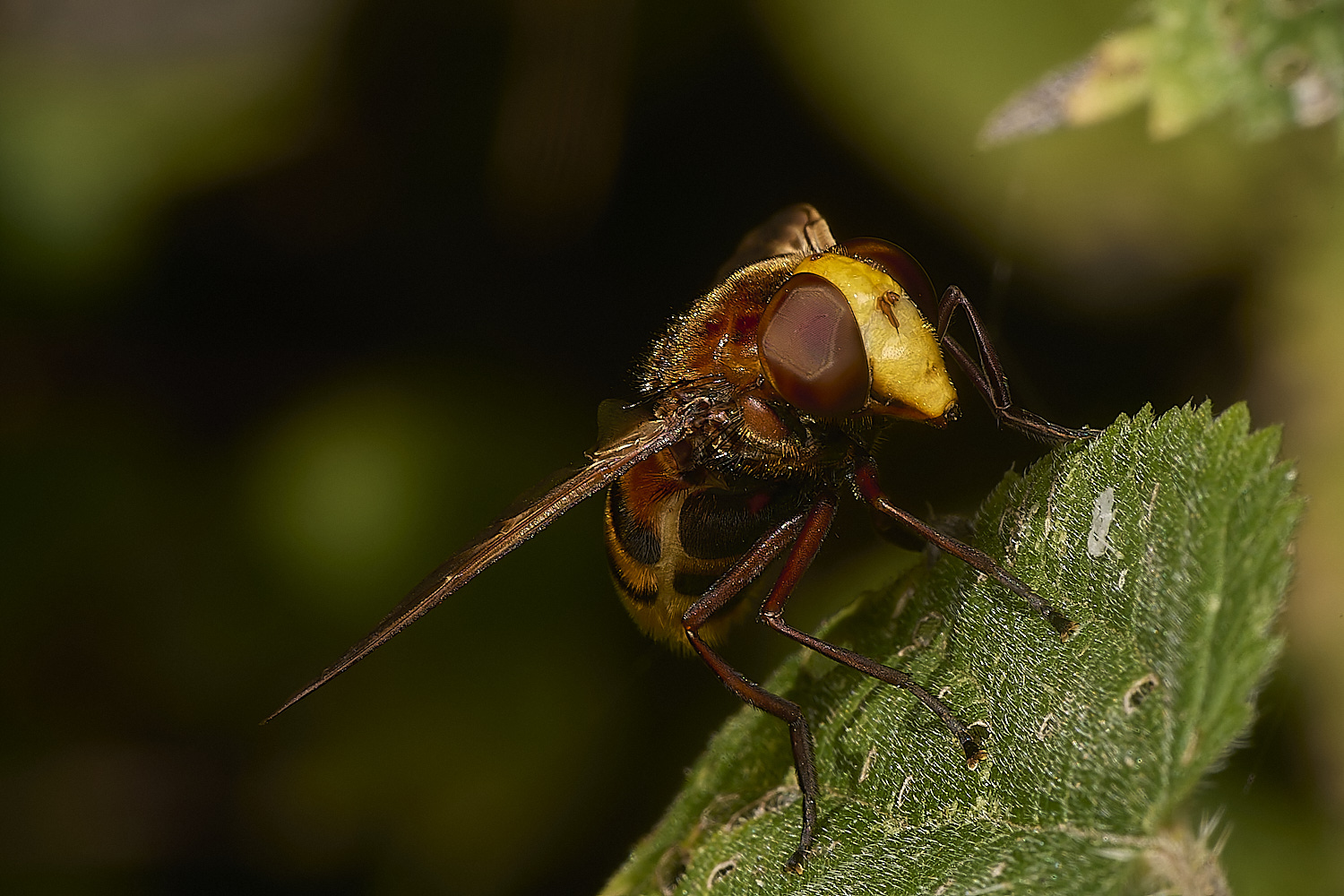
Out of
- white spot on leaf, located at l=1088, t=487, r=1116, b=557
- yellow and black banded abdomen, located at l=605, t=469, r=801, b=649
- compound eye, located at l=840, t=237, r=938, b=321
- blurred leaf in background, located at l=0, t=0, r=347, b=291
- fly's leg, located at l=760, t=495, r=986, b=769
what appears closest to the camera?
white spot on leaf, located at l=1088, t=487, r=1116, b=557

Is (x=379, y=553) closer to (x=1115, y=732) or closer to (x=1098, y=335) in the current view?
(x=1098, y=335)

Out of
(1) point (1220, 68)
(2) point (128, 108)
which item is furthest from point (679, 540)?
(2) point (128, 108)

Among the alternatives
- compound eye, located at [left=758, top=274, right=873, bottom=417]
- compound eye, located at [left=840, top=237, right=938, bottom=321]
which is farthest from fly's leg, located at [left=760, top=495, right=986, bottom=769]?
compound eye, located at [left=840, top=237, right=938, bottom=321]

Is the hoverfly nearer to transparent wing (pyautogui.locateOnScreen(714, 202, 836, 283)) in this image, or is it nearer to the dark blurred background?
transparent wing (pyautogui.locateOnScreen(714, 202, 836, 283))

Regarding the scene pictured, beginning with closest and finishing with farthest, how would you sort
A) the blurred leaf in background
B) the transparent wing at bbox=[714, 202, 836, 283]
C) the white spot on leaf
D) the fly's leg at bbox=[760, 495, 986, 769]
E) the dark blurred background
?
the white spot on leaf → the fly's leg at bbox=[760, 495, 986, 769] → the transparent wing at bbox=[714, 202, 836, 283] → the dark blurred background → the blurred leaf in background

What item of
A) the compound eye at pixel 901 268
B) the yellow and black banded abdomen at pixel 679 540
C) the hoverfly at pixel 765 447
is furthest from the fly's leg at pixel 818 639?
the compound eye at pixel 901 268

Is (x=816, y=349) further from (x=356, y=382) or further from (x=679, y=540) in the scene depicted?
(x=356, y=382)

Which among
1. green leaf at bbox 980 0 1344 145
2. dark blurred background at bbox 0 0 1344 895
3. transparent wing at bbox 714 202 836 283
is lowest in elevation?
dark blurred background at bbox 0 0 1344 895
